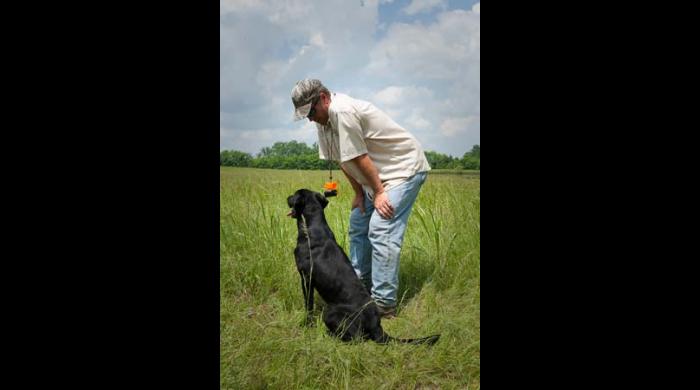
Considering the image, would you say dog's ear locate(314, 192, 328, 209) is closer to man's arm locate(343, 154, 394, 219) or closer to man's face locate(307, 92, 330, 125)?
man's arm locate(343, 154, 394, 219)

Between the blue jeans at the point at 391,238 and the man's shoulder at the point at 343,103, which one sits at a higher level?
the man's shoulder at the point at 343,103

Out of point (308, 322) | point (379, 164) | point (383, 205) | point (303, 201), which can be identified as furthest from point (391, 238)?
point (308, 322)

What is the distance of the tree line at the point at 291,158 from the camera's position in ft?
6.29

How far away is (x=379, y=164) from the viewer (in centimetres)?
238

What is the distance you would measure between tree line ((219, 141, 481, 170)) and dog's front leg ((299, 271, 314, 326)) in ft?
2.15

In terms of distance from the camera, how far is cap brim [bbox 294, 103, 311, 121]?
6.53 feet

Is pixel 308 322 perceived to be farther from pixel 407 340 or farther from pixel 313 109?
pixel 313 109

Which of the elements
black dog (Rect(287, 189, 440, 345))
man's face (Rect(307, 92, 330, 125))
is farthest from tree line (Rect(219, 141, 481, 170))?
black dog (Rect(287, 189, 440, 345))

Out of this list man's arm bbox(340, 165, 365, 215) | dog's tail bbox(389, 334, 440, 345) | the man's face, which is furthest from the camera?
man's arm bbox(340, 165, 365, 215)

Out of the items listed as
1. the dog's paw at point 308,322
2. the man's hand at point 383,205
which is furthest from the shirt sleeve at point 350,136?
the dog's paw at point 308,322

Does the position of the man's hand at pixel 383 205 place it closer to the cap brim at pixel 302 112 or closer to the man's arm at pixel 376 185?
the man's arm at pixel 376 185

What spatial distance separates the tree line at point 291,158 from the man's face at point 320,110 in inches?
6.0

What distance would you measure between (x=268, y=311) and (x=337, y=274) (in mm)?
426
